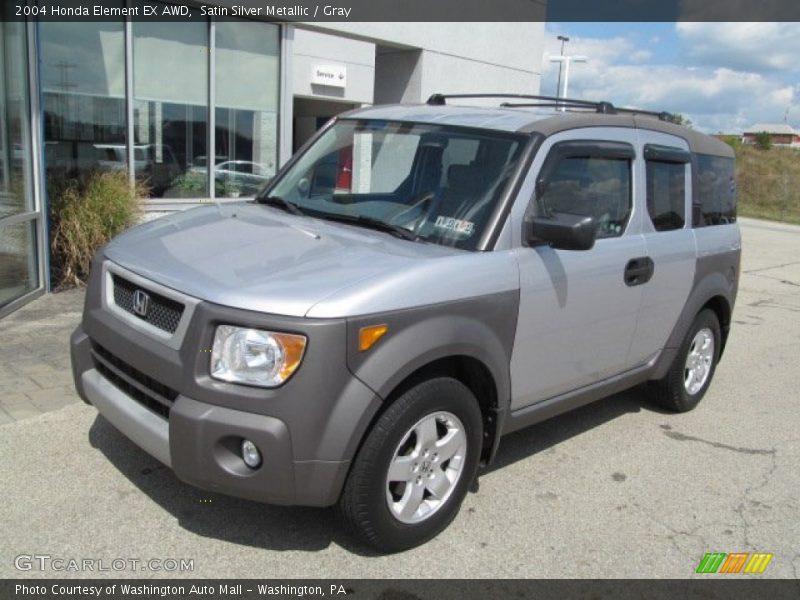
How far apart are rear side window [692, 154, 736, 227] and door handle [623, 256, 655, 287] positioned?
84cm

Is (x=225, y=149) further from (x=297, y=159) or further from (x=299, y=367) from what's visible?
(x=299, y=367)

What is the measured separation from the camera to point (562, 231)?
3455 mm

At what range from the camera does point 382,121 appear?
173 inches

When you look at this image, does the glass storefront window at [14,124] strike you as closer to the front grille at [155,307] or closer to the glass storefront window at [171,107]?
the glass storefront window at [171,107]

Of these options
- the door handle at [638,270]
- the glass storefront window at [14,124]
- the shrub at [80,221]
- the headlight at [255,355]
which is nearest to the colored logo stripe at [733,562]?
the door handle at [638,270]

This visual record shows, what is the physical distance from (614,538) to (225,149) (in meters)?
8.66

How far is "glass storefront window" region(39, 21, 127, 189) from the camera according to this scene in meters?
8.88

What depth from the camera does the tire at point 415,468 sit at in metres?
3.03

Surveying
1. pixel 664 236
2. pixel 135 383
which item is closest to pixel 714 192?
pixel 664 236

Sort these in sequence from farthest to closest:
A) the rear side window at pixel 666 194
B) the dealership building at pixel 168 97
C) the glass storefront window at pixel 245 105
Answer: the glass storefront window at pixel 245 105
the dealership building at pixel 168 97
the rear side window at pixel 666 194

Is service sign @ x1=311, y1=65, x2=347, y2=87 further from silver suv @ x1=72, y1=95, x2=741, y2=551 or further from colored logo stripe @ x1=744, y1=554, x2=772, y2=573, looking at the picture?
colored logo stripe @ x1=744, y1=554, x2=772, y2=573

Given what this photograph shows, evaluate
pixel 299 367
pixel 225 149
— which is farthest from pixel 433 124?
pixel 225 149

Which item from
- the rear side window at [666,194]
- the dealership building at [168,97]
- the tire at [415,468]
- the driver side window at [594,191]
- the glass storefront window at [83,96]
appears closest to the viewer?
the tire at [415,468]
